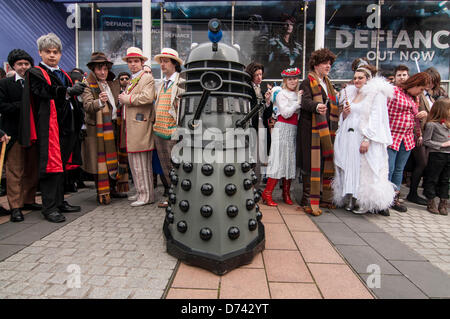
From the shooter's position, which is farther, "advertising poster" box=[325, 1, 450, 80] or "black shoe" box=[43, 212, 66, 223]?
"advertising poster" box=[325, 1, 450, 80]

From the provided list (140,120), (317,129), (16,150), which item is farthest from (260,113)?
(16,150)

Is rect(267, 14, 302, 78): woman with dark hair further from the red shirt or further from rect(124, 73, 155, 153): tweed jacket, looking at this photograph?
rect(124, 73, 155, 153): tweed jacket

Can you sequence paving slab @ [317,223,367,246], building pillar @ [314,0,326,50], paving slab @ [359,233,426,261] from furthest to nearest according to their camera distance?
building pillar @ [314,0,326,50], paving slab @ [317,223,367,246], paving slab @ [359,233,426,261]

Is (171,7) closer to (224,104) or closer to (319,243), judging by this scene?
(224,104)

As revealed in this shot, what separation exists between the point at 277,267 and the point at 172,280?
3.05ft

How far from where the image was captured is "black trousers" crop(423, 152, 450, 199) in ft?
14.4

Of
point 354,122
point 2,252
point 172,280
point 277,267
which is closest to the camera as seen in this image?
point 172,280

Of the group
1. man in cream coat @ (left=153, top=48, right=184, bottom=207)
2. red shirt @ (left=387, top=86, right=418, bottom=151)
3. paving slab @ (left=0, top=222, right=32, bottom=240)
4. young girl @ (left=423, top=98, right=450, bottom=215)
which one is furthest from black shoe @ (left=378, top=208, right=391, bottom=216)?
paving slab @ (left=0, top=222, right=32, bottom=240)

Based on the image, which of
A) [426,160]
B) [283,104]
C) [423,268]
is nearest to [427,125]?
[426,160]

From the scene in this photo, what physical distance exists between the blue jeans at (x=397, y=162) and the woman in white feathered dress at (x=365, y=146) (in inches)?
13.7

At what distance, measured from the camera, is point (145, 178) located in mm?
4375

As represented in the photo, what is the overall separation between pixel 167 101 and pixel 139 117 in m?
0.52

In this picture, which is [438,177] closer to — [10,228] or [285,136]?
[285,136]

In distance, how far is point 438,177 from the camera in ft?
14.7
